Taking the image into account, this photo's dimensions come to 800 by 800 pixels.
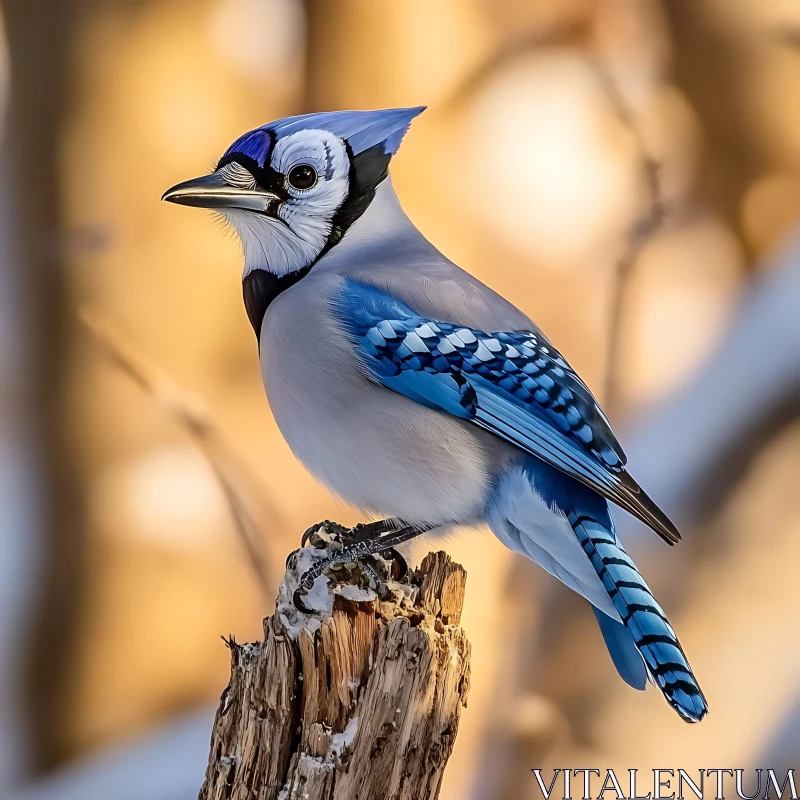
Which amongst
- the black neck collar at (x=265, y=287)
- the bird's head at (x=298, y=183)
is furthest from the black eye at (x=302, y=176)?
the black neck collar at (x=265, y=287)

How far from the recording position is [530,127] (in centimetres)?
167

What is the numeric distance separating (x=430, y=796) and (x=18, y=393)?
1064 mm

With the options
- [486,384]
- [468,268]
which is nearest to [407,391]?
[486,384]

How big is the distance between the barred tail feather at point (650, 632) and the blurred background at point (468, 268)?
544mm

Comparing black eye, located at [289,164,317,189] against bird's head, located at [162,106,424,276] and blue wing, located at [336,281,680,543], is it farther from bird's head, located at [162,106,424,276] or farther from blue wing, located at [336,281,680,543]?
blue wing, located at [336,281,680,543]

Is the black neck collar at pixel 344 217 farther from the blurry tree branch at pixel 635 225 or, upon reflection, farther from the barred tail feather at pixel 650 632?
the blurry tree branch at pixel 635 225

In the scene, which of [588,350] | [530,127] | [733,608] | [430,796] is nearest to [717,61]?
[530,127]

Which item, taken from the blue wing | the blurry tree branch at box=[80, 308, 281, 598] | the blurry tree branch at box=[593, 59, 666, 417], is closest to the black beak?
the blue wing

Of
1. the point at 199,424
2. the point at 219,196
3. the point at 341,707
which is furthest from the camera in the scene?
the point at 199,424

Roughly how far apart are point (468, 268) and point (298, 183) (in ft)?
1.92

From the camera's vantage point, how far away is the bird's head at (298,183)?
1.13m

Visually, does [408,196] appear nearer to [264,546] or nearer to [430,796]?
[264,546]

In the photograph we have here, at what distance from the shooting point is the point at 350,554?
1.07m

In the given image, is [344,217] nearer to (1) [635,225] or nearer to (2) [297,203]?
(2) [297,203]
